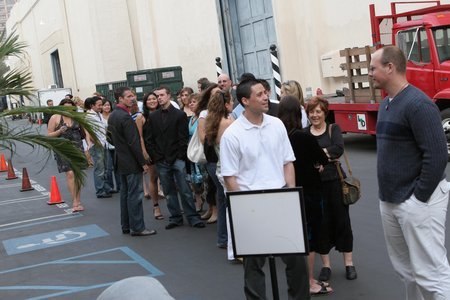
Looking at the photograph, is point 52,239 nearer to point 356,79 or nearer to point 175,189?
point 175,189

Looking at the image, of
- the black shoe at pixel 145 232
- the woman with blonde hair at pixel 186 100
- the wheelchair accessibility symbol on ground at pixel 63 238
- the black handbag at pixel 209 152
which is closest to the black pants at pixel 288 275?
the black handbag at pixel 209 152

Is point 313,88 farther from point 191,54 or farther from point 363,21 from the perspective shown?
point 191,54

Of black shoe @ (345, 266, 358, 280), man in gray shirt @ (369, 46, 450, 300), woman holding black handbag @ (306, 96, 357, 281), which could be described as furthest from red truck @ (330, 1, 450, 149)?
man in gray shirt @ (369, 46, 450, 300)

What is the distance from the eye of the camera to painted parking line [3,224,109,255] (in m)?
8.72

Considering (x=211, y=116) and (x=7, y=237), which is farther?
(x=7, y=237)

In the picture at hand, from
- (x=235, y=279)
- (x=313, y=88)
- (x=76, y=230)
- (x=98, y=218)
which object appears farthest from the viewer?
(x=313, y=88)

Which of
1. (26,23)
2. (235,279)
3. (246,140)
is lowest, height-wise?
(235,279)

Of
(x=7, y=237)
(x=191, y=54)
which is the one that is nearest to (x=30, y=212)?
(x=7, y=237)

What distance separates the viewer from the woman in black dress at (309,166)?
5.31 meters

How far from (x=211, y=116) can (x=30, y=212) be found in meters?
6.40

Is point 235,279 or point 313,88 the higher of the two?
point 313,88

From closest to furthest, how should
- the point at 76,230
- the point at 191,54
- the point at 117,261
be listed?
the point at 117,261, the point at 76,230, the point at 191,54

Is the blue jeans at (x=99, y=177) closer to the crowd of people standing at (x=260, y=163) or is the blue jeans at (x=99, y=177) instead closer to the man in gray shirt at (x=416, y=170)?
the crowd of people standing at (x=260, y=163)

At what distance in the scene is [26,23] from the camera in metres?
65.6
